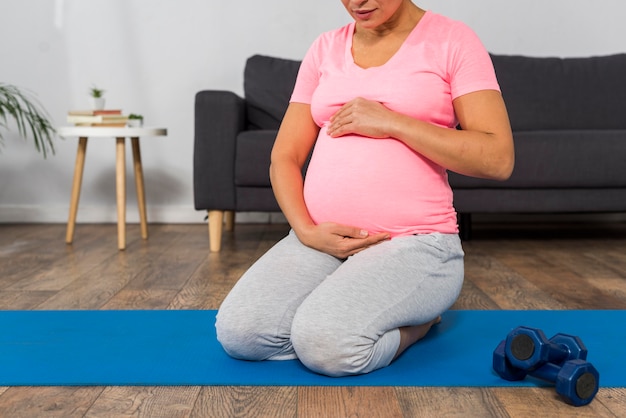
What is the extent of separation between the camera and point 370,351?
1.46m

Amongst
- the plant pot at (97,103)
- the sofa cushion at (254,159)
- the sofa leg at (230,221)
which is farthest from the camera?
the sofa leg at (230,221)

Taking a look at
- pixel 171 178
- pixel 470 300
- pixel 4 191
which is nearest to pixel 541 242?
pixel 470 300

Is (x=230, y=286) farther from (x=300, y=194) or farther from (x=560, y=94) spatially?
(x=560, y=94)

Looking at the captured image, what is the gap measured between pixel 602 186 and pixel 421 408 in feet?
7.28

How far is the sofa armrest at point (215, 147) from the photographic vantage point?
3230mm

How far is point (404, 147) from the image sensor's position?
161 centimetres

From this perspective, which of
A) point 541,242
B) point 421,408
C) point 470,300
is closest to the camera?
point 421,408

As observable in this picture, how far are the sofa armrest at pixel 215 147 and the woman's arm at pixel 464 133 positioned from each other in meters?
1.69

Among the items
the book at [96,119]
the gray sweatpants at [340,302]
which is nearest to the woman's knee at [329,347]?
the gray sweatpants at [340,302]

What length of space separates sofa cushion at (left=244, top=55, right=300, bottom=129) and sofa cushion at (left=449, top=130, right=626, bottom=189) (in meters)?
0.90

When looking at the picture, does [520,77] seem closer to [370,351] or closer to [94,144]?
[94,144]

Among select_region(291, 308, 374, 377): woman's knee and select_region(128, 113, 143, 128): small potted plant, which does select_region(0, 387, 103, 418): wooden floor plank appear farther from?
select_region(128, 113, 143, 128): small potted plant

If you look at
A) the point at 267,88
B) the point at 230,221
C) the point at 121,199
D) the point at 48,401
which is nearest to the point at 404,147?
the point at 48,401

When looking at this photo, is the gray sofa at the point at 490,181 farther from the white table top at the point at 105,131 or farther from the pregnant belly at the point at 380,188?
the pregnant belly at the point at 380,188
